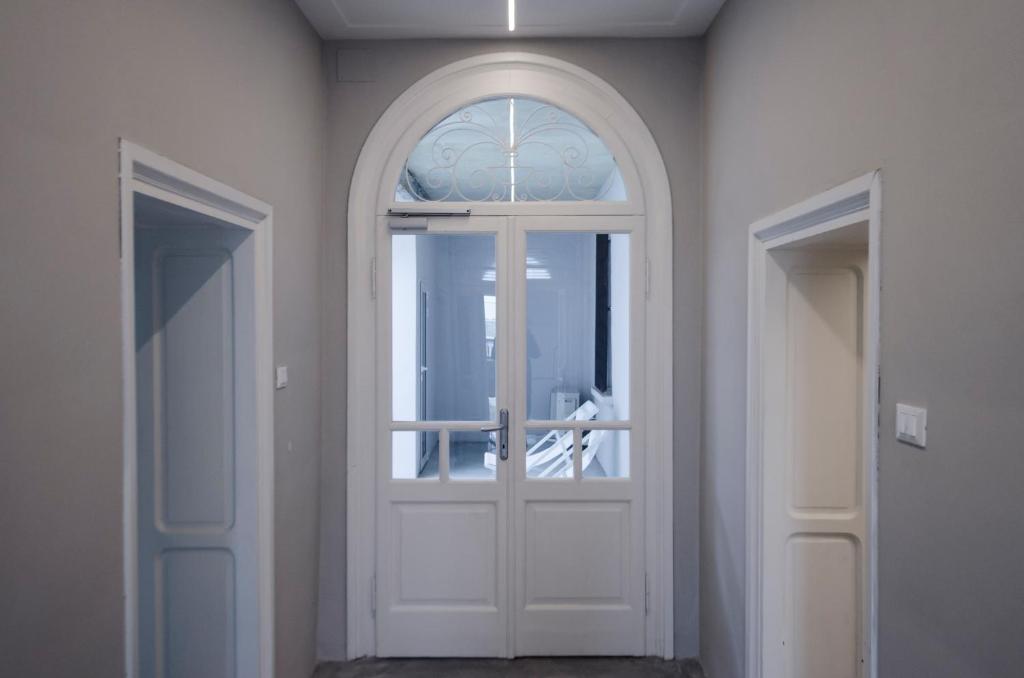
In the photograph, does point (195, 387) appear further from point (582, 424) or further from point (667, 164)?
point (667, 164)

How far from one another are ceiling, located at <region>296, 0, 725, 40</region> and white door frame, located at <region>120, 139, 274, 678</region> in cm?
101

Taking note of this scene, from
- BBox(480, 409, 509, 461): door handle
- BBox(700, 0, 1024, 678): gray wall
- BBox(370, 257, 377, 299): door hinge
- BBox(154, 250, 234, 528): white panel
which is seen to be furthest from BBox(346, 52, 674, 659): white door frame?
BBox(700, 0, 1024, 678): gray wall

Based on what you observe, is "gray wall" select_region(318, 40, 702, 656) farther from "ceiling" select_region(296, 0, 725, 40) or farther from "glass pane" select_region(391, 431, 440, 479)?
"glass pane" select_region(391, 431, 440, 479)

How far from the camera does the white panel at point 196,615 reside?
190 cm

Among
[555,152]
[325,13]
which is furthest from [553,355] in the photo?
[325,13]

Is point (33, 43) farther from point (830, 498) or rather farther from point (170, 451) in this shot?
point (830, 498)

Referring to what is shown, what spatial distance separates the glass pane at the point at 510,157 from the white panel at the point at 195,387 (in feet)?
3.36

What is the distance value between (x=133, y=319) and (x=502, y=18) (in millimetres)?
1928

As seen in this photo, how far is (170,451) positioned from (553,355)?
158cm

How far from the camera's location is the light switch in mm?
1163

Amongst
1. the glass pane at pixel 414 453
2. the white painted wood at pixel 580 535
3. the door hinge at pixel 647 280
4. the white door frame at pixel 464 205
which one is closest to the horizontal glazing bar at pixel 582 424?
the white painted wood at pixel 580 535

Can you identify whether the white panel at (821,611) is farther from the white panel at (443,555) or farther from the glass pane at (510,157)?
the glass pane at (510,157)

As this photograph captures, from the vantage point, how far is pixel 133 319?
126cm

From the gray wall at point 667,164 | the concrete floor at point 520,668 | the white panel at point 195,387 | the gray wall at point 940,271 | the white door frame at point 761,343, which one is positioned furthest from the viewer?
the gray wall at point 667,164
